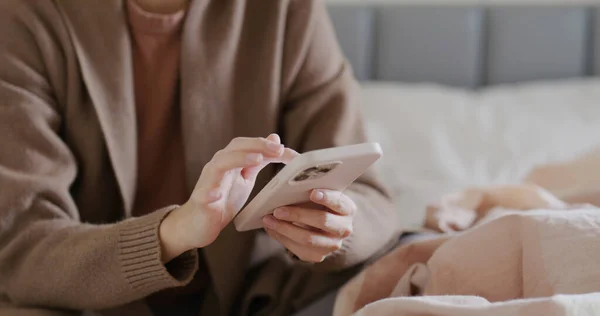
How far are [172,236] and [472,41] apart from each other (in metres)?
1.14

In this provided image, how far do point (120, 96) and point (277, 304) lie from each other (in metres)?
0.33

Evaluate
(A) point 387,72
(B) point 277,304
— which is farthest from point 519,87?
(B) point 277,304

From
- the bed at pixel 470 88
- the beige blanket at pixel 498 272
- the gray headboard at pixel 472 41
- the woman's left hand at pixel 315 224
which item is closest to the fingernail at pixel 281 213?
the woman's left hand at pixel 315 224

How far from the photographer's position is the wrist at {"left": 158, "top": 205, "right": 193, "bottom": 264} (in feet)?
2.31

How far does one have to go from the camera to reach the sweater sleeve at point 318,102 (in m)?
0.88

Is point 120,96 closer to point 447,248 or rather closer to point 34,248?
point 34,248

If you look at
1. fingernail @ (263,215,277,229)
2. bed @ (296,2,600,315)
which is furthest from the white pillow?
fingernail @ (263,215,277,229)

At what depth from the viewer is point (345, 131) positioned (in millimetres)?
887

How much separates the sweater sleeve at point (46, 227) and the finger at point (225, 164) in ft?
0.37

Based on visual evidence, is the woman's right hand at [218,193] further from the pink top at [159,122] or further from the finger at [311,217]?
the pink top at [159,122]

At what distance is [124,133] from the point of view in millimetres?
850

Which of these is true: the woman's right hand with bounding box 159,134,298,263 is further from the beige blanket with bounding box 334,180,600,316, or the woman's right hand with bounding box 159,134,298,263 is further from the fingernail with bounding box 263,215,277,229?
the beige blanket with bounding box 334,180,600,316

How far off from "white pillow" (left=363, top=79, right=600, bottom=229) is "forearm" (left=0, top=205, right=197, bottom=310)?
1.99 ft

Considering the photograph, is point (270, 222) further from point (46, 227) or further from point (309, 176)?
point (46, 227)
